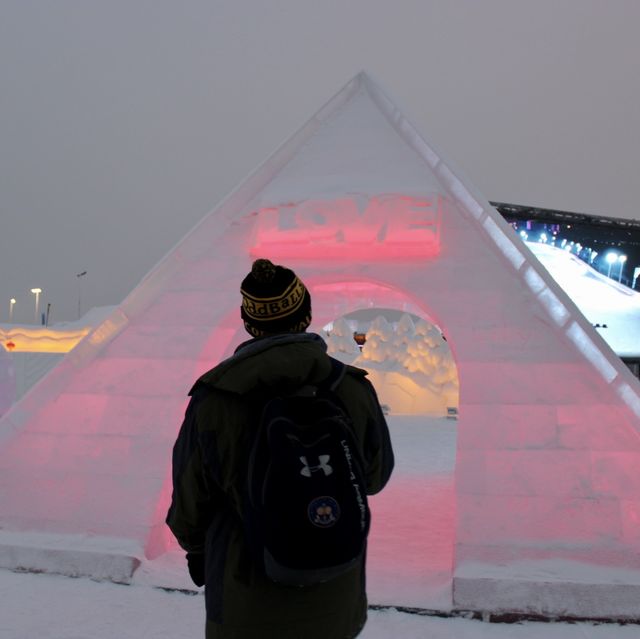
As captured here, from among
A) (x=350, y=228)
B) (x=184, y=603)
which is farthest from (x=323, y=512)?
(x=350, y=228)

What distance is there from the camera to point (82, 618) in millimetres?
3549

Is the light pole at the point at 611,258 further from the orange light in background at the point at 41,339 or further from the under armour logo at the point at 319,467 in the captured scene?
the under armour logo at the point at 319,467

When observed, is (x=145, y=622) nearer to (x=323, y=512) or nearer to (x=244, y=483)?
(x=244, y=483)

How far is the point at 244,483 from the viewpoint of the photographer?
1746mm

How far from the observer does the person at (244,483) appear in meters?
1.71

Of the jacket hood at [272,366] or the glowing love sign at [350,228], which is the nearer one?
the jacket hood at [272,366]

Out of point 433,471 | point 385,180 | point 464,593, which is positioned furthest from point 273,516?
point 433,471

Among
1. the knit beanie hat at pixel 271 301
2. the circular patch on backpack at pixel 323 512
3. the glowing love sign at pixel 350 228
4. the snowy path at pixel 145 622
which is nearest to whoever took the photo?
the circular patch on backpack at pixel 323 512

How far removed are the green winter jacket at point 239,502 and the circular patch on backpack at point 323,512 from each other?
219 millimetres

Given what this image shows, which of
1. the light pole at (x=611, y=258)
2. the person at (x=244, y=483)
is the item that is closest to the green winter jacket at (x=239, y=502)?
the person at (x=244, y=483)

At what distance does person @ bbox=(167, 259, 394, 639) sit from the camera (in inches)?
67.4

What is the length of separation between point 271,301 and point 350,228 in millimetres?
2879

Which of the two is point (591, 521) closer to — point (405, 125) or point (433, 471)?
point (405, 125)

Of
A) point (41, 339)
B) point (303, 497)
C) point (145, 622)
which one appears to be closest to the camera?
point (303, 497)
